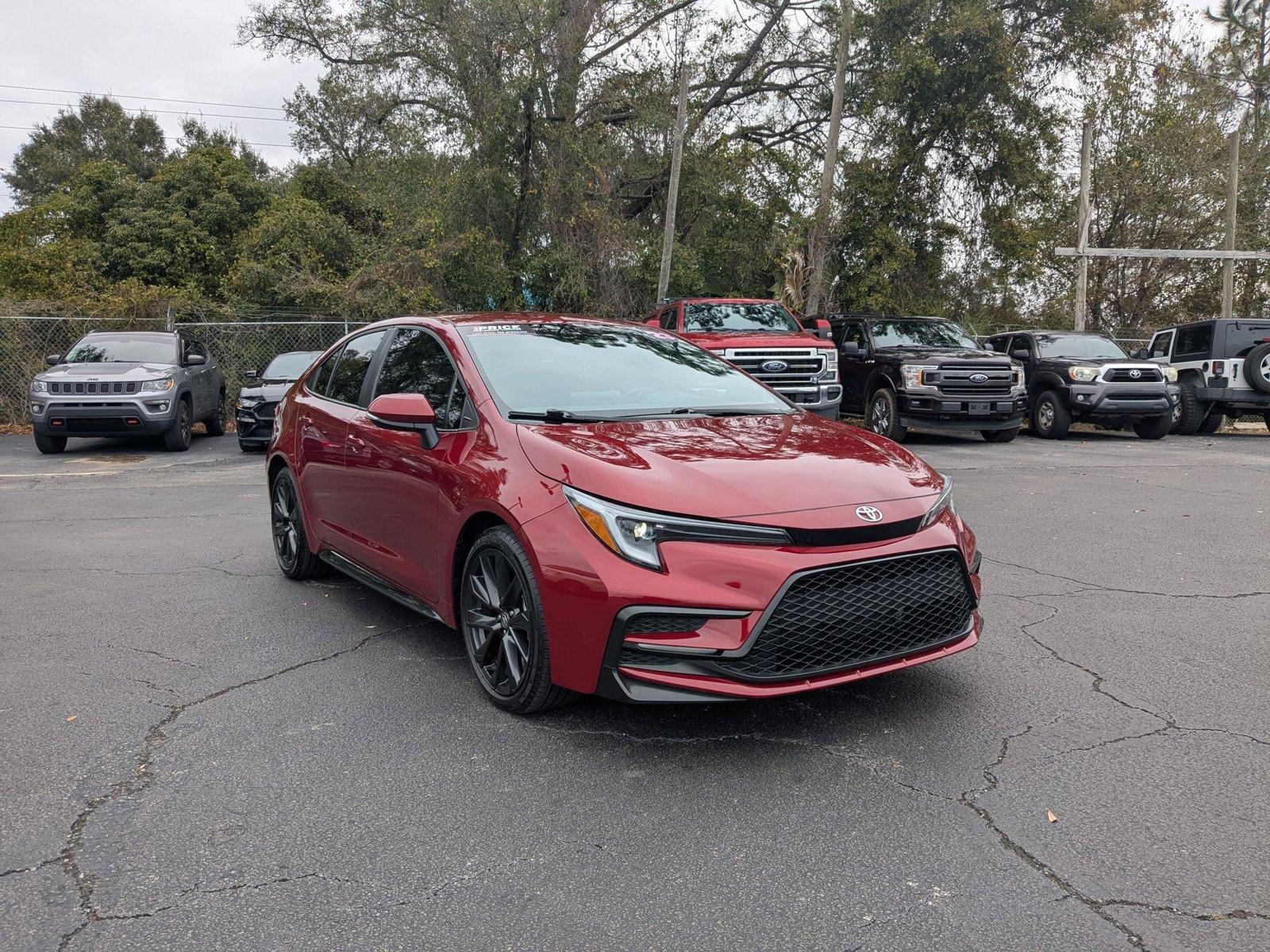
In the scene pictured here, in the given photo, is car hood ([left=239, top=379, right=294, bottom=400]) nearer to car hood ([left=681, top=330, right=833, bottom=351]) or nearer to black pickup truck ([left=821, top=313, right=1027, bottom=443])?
car hood ([left=681, top=330, right=833, bottom=351])

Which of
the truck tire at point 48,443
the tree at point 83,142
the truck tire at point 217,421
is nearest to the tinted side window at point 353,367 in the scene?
the truck tire at point 48,443

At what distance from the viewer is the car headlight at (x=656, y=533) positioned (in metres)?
3.42

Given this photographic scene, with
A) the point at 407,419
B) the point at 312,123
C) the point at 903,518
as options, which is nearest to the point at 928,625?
the point at 903,518

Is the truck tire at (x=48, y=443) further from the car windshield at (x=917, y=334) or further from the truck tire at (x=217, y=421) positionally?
the car windshield at (x=917, y=334)

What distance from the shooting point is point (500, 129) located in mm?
21125

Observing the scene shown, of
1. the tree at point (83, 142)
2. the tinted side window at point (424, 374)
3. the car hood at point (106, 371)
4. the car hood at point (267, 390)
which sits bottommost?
the car hood at point (267, 390)

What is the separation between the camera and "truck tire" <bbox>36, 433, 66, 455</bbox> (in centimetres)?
1410

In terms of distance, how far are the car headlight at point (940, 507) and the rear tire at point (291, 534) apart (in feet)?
12.2

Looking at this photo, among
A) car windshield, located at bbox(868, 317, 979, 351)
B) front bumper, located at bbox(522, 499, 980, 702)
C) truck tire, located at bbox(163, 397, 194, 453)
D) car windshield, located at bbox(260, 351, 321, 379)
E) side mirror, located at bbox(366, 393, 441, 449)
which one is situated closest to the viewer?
front bumper, located at bbox(522, 499, 980, 702)

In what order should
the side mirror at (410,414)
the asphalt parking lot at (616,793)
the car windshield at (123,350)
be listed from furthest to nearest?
the car windshield at (123,350) < the side mirror at (410,414) < the asphalt parking lot at (616,793)

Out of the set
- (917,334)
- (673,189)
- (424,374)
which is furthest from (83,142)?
(424,374)

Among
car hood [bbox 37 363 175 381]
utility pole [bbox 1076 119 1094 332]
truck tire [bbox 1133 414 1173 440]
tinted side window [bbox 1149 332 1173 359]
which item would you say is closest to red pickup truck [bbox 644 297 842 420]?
truck tire [bbox 1133 414 1173 440]

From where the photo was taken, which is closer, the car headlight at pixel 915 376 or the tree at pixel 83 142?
the car headlight at pixel 915 376

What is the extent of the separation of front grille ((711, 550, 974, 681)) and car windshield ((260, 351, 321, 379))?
13216mm
